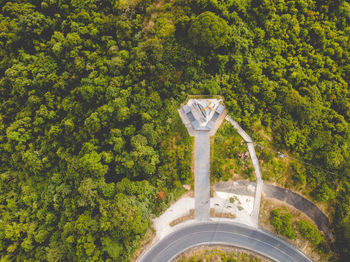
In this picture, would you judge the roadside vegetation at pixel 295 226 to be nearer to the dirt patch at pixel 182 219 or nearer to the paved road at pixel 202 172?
the paved road at pixel 202 172

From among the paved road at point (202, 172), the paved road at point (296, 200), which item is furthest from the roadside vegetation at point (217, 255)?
the paved road at point (296, 200)

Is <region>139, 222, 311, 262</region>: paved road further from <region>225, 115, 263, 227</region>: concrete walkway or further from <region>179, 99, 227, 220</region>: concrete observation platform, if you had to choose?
<region>225, 115, 263, 227</region>: concrete walkway

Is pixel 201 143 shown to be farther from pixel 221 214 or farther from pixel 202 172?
pixel 221 214

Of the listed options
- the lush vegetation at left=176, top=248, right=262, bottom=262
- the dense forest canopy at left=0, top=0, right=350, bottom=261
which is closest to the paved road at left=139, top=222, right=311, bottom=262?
the lush vegetation at left=176, top=248, right=262, bottom=262

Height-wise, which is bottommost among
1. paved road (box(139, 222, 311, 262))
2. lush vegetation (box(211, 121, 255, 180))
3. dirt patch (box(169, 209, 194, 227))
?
paved road (box(139, 222, 311, 262))

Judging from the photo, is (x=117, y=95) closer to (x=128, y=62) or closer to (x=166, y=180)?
(x=128, y=62)

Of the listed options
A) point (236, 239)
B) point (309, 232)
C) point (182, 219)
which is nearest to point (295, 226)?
point (309, 232)

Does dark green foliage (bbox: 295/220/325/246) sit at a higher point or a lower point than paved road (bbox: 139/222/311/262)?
higher
